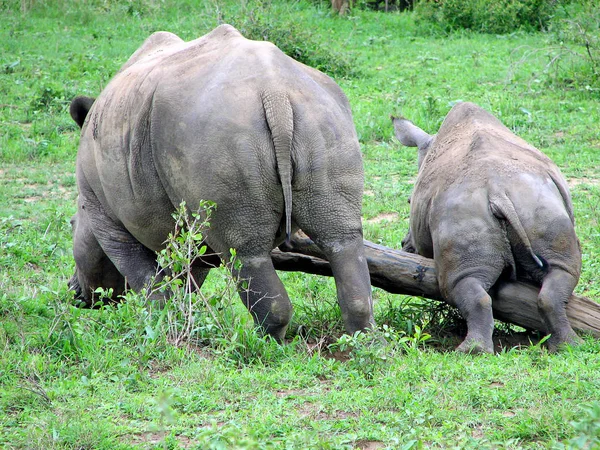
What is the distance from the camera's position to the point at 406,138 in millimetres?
8273

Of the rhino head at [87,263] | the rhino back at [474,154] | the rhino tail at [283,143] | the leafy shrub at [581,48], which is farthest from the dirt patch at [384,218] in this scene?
the leafy shrub at [581,48]

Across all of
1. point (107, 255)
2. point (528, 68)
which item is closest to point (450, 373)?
point (107, 255)

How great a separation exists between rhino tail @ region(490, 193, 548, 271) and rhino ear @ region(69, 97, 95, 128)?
10.9 feet

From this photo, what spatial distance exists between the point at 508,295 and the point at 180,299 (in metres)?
Result: 2.16

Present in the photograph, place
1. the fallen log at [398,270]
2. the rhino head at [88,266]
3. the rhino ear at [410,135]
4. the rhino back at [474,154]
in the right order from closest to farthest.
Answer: the fallen log at [398,270], the rhino back at [474,154], the rhino head at [88,266], the rhino ear at [410,135]

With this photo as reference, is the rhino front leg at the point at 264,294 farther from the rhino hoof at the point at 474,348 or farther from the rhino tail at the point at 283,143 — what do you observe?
the rhino hoof at the point at 474,348

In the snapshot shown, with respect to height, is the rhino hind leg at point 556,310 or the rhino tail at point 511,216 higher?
the rhino tail at point 511,216

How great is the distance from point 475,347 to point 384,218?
3.94 metres

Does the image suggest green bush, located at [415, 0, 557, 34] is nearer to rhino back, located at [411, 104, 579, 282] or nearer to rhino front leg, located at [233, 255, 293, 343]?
rhino back, located at [411, 104, 579, 282]

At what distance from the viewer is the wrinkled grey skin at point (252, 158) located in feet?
16.5

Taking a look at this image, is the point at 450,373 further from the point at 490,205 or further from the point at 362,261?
the point at 490,205

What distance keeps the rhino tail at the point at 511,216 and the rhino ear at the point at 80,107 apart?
3.34 m

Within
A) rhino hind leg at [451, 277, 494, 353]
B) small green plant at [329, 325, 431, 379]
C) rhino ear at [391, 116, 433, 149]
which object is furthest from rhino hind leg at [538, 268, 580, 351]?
rhino ear at [391, 116, 433, 149]

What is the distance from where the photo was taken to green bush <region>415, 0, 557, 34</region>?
18609 mm
